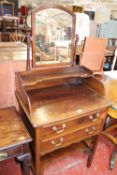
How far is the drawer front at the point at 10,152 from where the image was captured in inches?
36.7

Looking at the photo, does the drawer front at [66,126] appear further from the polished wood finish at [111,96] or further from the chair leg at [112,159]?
the chair leg at [112,159]

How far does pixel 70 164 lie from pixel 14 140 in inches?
32.8

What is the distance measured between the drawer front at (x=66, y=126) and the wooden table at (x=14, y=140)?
0.41 feet

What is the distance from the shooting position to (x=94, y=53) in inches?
78.5

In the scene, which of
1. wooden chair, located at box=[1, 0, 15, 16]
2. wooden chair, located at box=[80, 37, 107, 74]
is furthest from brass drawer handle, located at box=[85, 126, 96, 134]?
wooden chair, located at box=[1, 0, 15, 16]

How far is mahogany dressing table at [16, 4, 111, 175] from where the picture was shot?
3.34 ft

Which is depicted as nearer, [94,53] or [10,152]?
[10,152]

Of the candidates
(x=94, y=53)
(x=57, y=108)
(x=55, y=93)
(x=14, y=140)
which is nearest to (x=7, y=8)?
(x=94, y=53)

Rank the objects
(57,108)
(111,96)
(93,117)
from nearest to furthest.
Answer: (57,108)
(93,117)
(111,96)

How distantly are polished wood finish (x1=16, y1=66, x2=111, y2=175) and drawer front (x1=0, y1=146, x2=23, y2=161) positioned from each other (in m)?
0.11

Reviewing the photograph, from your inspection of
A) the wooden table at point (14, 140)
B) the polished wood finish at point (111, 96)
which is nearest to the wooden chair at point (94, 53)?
the polished wood finish at point (111, 96)

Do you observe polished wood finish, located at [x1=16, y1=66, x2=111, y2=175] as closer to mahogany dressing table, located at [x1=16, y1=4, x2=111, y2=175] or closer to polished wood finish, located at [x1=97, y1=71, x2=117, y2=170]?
mahogany dressing table, located at [x1=16, y1=4, x2=111, y2=175]

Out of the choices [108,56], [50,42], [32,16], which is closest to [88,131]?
[50,42]

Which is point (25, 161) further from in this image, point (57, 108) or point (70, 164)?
point (70, 164)
